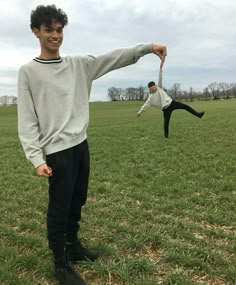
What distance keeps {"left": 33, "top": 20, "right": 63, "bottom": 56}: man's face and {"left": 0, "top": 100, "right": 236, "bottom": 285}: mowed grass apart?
2.16 m

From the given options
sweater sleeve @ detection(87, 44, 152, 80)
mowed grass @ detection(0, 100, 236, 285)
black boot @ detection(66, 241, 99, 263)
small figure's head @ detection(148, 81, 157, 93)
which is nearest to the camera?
sweater sleeve @ detection(87, 44, 152, 80)

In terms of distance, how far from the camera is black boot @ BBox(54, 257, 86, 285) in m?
3.44

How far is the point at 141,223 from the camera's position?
5.08m

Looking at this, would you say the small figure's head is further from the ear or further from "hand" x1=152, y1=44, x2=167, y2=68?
the ear

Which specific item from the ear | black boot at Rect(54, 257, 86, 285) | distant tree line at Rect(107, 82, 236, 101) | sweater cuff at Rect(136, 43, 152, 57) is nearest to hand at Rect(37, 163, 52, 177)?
black boot at Rect(54, 257, 86, 285)

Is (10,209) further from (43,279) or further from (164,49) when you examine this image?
(164,49)

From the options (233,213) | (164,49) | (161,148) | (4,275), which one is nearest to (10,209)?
(4,275)

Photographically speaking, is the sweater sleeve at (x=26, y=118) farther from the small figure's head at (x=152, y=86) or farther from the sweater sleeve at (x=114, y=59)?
the small figure's head at (x=152, y=86)

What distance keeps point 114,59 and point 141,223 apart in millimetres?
2432

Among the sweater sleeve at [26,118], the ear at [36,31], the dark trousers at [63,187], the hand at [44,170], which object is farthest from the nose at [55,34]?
the hand at [44,170]

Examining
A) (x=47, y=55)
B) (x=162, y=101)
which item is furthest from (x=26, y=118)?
(x=162, y=101)

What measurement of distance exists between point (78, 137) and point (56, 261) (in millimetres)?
1212

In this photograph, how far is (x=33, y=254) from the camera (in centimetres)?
411

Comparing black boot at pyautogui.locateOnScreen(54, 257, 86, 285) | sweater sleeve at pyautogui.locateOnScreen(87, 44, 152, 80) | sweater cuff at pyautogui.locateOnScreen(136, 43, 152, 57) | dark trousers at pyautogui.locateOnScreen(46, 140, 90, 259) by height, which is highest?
sweater cuff at pyautogui.locateOnScreen(136, 43, 152, 57)
